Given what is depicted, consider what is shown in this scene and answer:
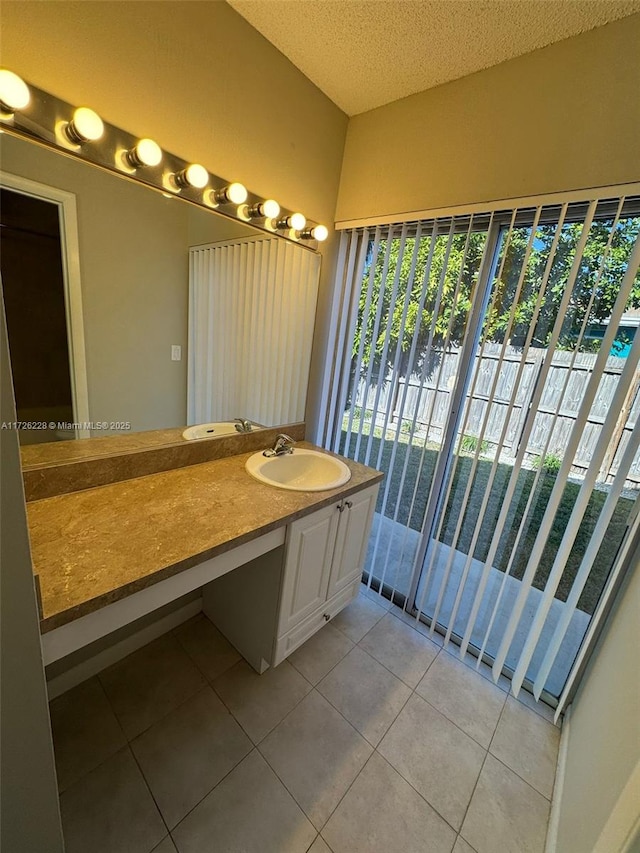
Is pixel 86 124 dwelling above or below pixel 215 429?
above

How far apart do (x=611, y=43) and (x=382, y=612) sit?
2544 mm

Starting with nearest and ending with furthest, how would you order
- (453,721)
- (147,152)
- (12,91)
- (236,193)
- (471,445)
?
(12,91) < (147,152) < (236,193) < (453,721) < (471,445)

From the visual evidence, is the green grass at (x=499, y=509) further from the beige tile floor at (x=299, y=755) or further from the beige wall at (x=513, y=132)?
the beige wall at (x=513, y=132)

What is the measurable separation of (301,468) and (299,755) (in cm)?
112

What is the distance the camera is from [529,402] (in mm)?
1323

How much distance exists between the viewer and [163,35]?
1.04 meters

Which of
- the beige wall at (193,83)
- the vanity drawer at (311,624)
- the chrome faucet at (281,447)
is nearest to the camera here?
the beige wall at (193,83)

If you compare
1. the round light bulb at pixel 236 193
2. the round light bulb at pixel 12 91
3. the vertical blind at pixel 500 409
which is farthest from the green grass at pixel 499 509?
the round light bulb at pixel 12 91

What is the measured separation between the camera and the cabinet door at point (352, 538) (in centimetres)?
149

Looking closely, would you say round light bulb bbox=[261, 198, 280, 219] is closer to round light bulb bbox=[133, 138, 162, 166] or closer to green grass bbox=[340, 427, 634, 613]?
round light bulb bbox=[133, 138, 162, 166]

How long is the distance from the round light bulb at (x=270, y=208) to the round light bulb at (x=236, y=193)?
0.13m

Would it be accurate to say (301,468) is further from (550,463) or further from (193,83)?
(193,83)

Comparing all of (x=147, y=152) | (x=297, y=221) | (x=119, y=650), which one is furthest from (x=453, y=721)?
(x=147, y=152)

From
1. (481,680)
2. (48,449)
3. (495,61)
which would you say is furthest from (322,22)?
(481,680)
